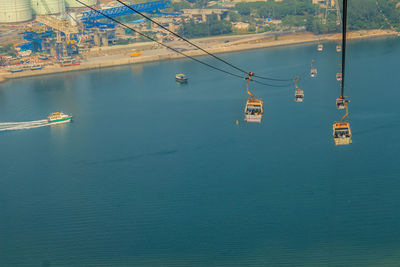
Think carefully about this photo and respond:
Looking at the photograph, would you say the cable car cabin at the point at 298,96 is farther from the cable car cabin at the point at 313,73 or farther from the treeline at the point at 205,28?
the treeline at the point at 205,28

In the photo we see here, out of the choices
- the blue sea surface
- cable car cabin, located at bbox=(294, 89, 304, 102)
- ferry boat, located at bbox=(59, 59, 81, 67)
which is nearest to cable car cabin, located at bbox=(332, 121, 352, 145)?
the blue sea surface

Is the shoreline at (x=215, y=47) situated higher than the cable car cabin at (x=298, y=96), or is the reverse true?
the shoreline at (x=215, y=47)

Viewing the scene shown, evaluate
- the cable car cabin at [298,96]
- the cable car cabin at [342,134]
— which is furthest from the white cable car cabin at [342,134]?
the cable car cabin at [298,96]

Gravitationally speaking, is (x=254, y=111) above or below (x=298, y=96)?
above

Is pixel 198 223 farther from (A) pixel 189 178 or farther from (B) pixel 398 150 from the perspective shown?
(B) pixel 398 150

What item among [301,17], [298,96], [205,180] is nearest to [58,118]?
[205,180]

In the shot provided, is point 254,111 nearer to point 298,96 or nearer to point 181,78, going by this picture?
point 298,96

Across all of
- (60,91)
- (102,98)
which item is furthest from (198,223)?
(60,91)
